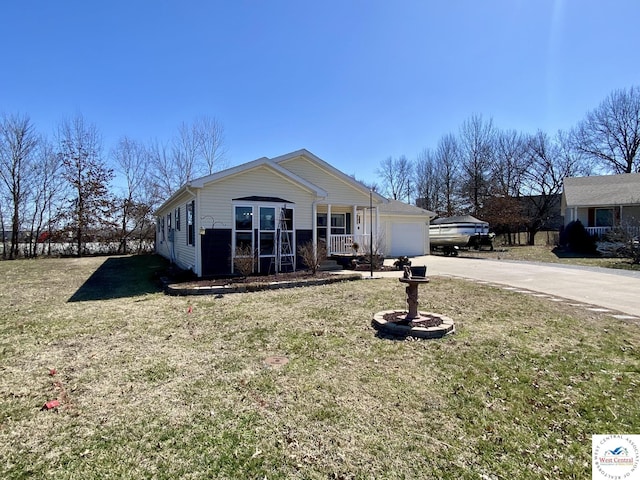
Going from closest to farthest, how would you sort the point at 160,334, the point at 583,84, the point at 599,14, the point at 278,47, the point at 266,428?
the point at 266,428 < the point at 160,334 < the point at 599,14 < the point at 278,47 < the point at 583,84

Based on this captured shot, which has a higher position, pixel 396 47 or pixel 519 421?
pixel 396 47

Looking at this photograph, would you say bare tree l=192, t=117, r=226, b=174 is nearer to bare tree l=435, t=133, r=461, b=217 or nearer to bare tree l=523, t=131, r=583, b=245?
bare tree l=435, t=133, r=461, b=217

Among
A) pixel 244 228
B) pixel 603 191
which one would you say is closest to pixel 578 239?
pixel 603 191

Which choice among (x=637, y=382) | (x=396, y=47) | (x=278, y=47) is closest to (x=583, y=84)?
(x=396, y=47)

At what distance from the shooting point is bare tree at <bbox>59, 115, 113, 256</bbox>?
2091cm

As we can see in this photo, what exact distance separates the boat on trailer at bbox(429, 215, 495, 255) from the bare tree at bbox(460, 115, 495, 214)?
9353 millimetres

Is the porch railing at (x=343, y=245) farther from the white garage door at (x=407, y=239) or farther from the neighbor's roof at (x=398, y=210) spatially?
the white garage door at (x=407, y=239)

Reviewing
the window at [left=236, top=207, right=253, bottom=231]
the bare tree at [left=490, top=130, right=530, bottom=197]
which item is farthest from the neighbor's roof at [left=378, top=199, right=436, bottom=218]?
the bare tree at [left=490, top=130, right=530, bottom=197]

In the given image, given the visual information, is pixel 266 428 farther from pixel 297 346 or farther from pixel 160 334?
pixel 160 334

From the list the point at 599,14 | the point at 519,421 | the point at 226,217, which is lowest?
the point at 519,421

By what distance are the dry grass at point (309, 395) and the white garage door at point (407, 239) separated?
13.1 m

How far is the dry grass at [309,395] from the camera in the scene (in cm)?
235

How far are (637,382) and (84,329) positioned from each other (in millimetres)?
7559

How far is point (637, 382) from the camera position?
11.4 feet
